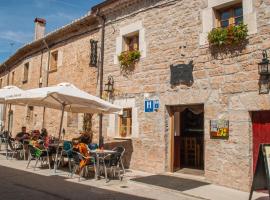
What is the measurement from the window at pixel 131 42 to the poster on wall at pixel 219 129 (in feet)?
13.4

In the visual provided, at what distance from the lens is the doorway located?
909cm

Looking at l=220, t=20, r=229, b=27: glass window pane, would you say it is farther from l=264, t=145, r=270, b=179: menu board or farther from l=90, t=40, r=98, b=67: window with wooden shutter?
l=90, t=40, r=98, b=67: window with wooden shutter

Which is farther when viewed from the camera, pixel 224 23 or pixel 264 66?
pixel 224 23

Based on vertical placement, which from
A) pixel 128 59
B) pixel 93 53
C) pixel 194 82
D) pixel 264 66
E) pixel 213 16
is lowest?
pixel 194 82

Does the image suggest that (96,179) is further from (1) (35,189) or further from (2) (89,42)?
(2) (89,42)

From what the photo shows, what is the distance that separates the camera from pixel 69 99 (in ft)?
28.0

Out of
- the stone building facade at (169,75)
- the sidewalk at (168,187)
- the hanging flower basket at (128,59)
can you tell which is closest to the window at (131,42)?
the stone building facade at (169,75)

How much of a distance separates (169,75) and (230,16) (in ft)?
7.50

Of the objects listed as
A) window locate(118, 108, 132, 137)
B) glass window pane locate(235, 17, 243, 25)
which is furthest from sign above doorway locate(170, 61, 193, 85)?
window locate(118, 108, 132, 137)

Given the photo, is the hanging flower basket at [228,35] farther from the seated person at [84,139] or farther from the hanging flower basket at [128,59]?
the seated person at [84,139]

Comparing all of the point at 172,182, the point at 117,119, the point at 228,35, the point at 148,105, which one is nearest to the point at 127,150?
the point at 117,119

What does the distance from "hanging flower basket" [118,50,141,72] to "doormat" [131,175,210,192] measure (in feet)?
12.3

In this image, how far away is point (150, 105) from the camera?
938 centimetres

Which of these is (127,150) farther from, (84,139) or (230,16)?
(230,16)
